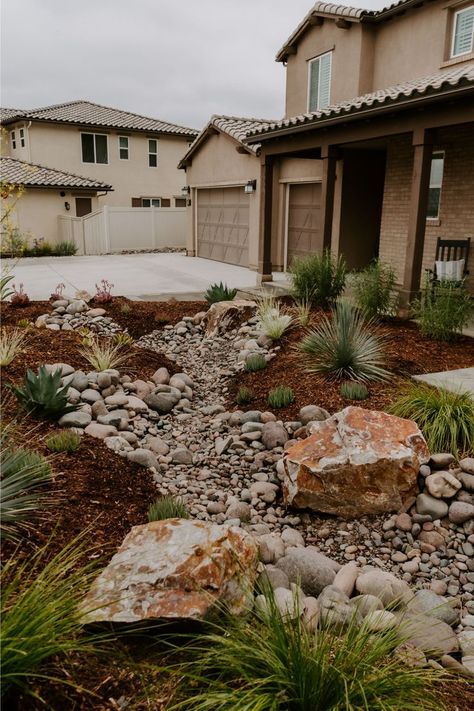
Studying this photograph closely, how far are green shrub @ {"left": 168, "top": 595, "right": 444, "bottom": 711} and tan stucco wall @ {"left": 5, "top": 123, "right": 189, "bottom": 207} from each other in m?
28.5

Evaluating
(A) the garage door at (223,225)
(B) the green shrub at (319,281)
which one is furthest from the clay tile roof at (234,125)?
(B) the green shrub at (319,281)

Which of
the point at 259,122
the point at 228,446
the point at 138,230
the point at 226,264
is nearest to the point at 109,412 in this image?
the point at 228,446

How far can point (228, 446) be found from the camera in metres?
5.76

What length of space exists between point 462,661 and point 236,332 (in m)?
6.79

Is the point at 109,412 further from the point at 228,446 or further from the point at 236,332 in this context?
the point at 236,332

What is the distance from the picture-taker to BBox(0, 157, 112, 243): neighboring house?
2473 cm

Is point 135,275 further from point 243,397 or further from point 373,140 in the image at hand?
point 243,397

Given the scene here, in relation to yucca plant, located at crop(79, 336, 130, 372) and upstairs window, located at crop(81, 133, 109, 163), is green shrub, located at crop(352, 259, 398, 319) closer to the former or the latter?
yucca plant, located at crop(79, 336, 130, 372)

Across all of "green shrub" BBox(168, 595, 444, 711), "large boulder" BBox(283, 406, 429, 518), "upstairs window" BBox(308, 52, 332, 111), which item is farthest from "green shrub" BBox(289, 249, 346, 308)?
"upstairs window" BBox(308, 52, 332, 111)

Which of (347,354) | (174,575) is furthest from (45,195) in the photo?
(174,575)

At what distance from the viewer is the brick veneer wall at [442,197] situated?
36.3 feet

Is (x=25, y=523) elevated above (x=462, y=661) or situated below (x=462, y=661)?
above

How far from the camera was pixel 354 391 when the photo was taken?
6090mm

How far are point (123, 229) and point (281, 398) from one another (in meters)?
19.8
